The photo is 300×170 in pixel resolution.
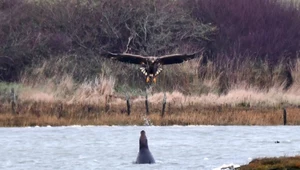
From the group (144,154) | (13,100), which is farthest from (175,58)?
(144,154)

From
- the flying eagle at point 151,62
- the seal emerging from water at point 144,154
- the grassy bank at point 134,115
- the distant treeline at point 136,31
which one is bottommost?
the seal emerging from water at point 144,154

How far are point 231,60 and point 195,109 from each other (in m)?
8.81

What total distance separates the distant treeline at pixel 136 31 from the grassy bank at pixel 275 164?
19.4 metres

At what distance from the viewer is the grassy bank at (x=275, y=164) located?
17.0 metres

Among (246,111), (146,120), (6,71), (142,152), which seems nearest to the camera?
(142,152)

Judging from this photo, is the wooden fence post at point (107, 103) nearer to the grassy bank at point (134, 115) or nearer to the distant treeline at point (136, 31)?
the grassy bank at point (134, 115)

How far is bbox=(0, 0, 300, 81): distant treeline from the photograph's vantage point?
124 ft

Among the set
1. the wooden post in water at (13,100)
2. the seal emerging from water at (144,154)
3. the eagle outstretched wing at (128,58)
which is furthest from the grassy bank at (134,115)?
the seal emerging from water at (144,154)

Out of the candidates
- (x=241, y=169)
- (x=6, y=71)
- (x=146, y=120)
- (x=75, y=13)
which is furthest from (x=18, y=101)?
(x=241, y=169)

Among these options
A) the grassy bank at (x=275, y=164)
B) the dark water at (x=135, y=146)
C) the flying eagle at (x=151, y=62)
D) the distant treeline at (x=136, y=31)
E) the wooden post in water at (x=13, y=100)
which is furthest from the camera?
the distant treeline at (x=136, y=31)

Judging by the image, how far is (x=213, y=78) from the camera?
35.4 metres

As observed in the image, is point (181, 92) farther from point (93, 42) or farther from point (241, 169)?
point (241, 169)

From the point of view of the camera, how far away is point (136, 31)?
39.4 metres

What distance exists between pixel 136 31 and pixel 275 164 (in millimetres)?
22453
